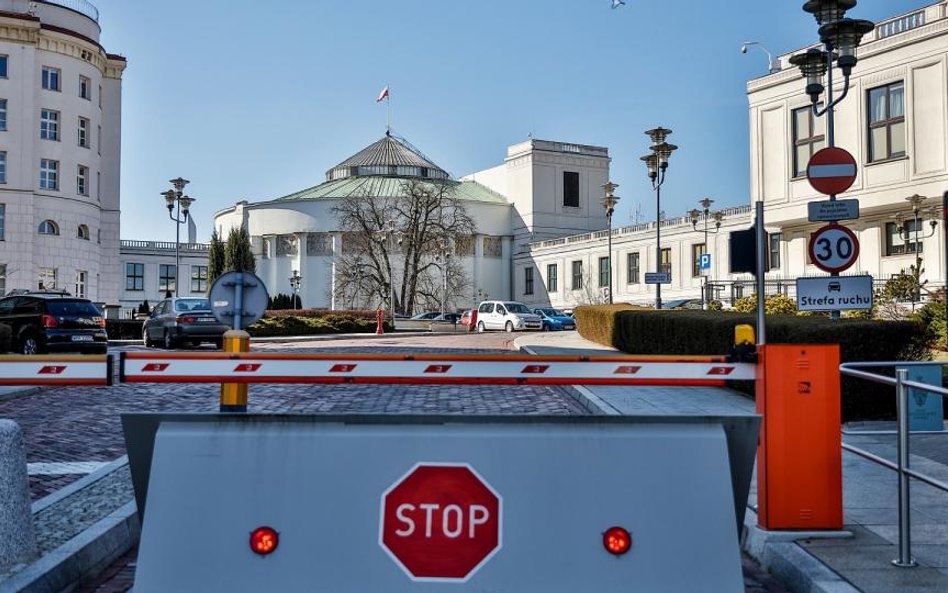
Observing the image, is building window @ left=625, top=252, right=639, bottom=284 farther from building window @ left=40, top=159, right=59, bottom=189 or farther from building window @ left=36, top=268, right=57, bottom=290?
building window @ left=40, top=159, right=59, bottom=189

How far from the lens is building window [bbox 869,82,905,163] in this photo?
35406 millimetres

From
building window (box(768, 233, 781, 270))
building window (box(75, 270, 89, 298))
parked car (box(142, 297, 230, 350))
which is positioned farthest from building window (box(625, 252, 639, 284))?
parked car (box(142, 297, 230, 350))

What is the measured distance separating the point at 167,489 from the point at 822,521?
12.6 ft

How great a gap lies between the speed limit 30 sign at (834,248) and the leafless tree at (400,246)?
59500mm

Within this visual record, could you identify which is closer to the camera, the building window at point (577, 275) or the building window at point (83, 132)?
the building window at point (83, 132)

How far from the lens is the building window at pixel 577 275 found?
8044 centimetres

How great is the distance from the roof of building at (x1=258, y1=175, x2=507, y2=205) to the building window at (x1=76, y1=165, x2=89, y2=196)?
98.9ft

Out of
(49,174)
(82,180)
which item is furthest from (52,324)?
(82,180)

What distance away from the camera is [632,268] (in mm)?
73625

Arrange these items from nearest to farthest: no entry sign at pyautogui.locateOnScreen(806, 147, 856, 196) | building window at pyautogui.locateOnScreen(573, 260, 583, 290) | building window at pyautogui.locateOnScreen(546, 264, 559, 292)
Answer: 1. no entry sign at pyautogui.locateOnScreen(806, 147, 856, 196)
2. building window at pyautogui.locateOnScreen(573, 260, 583, 290)
3. building window at pyautogui.locateOnScreen(546, 264, 559, 292)

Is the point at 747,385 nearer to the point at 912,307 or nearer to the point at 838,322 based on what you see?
the point at 838,322

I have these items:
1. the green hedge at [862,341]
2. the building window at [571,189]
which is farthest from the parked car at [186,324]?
the building window at [571,189]

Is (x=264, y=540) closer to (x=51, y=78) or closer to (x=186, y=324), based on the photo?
(x=186, y=324)

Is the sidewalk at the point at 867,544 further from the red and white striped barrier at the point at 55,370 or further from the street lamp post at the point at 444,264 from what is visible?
the street lamp post at the point at 444,264
